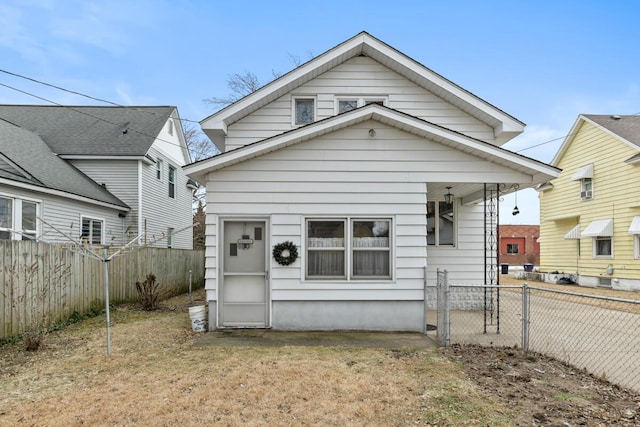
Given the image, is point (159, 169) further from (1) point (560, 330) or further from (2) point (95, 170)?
(1) point (560, 330)

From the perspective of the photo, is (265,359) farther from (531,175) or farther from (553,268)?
(553,268)

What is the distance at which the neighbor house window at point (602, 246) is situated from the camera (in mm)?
16234

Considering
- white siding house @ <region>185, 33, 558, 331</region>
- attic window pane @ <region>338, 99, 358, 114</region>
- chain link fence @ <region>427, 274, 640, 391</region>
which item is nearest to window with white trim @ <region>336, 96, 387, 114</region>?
attic window pane @ <region>338, 99, 358, 114</region>

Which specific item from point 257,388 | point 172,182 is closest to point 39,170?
point 172,182

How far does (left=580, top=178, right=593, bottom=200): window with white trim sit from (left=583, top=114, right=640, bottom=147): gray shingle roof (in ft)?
7.73

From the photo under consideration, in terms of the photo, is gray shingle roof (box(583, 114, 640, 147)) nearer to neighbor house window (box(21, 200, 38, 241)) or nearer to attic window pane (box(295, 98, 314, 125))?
attic window pane (box(295, 98, 314, 125))

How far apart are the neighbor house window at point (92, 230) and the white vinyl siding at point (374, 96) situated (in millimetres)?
6720

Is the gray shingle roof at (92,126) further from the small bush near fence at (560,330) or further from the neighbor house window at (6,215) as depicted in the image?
the small bush near fence at (560,330)

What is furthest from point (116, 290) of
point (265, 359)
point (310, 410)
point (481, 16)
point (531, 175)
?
point (481, 16)

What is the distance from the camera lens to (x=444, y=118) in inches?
381

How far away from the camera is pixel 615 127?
52.8ft

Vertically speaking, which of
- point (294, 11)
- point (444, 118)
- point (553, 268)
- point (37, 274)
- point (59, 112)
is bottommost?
point (553, 268)

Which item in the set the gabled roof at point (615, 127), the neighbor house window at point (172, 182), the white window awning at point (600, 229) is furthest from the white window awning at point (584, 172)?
the neighbor house window at point (172, 182)

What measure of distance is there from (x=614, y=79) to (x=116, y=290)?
21632mm
